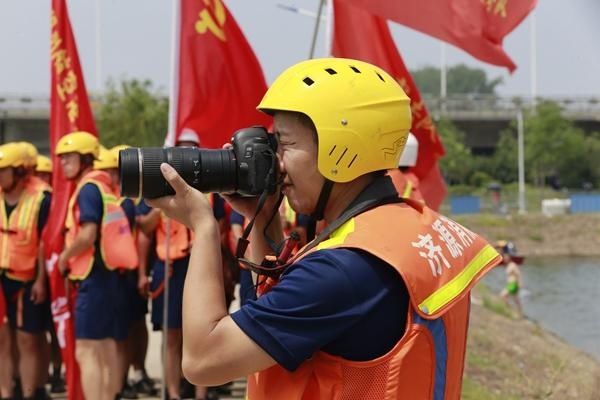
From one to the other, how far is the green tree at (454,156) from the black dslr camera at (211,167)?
45364 mm

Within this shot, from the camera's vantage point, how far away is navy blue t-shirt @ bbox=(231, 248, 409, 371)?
2.18m

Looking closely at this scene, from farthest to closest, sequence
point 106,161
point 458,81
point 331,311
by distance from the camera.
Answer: point 458,81 → point 106,161 → point 331,311

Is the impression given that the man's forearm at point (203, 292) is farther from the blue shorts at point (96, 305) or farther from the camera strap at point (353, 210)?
the blue shorts at point (96, 305)

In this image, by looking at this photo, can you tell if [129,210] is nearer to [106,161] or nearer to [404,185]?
[106,161]

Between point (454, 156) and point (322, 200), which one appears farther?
point (454, 156)

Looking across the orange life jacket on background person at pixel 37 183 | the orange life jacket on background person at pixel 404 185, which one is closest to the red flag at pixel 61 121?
the orange life jacket on background person at pixel 37 183

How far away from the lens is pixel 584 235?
114ft

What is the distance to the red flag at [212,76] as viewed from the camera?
6602 mm

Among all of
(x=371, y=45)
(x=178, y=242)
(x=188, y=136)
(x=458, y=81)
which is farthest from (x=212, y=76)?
(x=458, y=81)

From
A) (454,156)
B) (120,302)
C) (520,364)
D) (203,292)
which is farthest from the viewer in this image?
(454,156)

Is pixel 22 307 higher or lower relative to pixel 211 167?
lower

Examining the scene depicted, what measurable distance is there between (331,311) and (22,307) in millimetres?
5445

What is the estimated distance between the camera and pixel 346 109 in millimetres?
2336

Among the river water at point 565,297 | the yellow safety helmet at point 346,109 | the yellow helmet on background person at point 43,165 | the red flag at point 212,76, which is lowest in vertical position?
the river water at point 565,297
